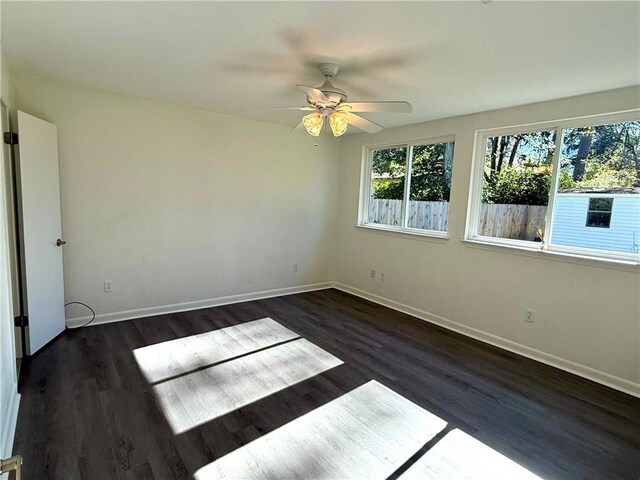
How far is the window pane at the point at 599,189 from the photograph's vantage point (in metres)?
2.74

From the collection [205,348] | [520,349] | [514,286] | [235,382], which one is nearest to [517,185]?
[514,286]

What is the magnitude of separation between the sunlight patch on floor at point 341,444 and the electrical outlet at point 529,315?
162cm

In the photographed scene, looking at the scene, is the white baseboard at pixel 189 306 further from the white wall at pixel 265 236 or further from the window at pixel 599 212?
the window at pixel 599 212

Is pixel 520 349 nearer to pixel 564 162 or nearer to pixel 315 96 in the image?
pixel 564 162

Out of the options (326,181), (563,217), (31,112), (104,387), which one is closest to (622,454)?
(563,217)

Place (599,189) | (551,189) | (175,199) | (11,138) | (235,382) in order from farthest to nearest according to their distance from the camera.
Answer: (175,199), (551,189), (599,189), (11,138), (235,382)

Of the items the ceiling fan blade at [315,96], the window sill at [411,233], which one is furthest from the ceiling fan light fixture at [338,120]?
the window sill at [411,233]

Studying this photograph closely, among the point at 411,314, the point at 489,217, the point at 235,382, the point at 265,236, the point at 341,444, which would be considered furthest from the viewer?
the point at 265,236

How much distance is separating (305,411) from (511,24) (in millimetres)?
2618

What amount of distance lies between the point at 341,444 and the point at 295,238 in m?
3.29

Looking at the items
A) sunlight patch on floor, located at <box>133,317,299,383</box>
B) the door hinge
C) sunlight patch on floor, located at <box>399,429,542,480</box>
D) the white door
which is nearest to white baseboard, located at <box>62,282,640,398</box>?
the white door

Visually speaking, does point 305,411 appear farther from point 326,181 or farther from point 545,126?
point 326,181

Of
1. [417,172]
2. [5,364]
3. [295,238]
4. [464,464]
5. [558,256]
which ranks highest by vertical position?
[417,172]

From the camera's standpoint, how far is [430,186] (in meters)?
4.25
